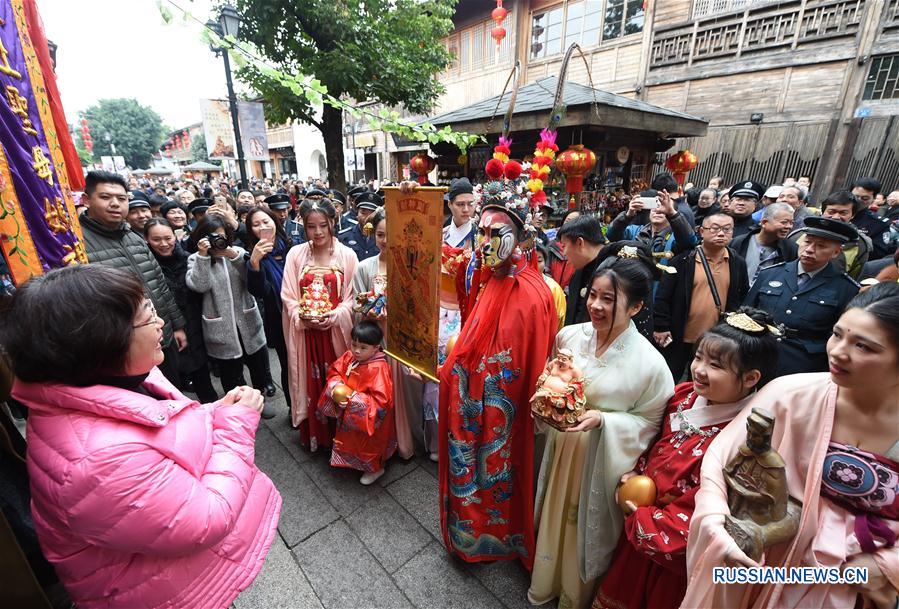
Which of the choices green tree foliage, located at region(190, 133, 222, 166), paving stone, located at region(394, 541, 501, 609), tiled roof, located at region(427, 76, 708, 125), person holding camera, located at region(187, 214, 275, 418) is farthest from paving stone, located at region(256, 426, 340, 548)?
green tree foliage, located at region(190, 133, 222, 166)

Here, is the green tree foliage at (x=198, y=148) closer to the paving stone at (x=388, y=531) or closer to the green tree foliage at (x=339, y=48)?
Answer: the green tree foliage at (x=339, y=48)

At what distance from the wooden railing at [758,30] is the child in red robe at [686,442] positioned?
11.0 meters

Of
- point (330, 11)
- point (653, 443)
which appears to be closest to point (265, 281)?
point (653, 443)

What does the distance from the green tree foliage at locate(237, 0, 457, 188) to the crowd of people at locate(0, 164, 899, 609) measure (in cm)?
569

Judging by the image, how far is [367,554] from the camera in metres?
2.60

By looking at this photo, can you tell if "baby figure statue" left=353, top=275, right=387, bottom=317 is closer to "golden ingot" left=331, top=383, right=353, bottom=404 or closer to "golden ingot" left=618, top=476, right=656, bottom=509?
"golden ingot" left=331, top=383, right=353, bottom=404

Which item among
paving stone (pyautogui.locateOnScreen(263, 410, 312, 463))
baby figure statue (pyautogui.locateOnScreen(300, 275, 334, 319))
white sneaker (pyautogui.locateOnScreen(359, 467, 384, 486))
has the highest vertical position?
baby figure statue (pyautogui.locateOnScreen(300, 275, 334, 319))

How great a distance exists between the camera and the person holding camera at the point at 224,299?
134 inches

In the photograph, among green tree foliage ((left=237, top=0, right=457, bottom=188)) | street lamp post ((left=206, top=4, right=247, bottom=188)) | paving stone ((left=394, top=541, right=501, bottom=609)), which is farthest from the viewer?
green tree foliage ((left=237, top=0, right=457, bottom=188))

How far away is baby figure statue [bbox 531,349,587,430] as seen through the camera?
1728 millimetres

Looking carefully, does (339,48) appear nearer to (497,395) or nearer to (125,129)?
(497,395)

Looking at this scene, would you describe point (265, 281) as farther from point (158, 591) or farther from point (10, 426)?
point (158, 591)

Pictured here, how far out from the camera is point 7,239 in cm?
141

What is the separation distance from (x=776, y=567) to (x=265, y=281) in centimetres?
384
